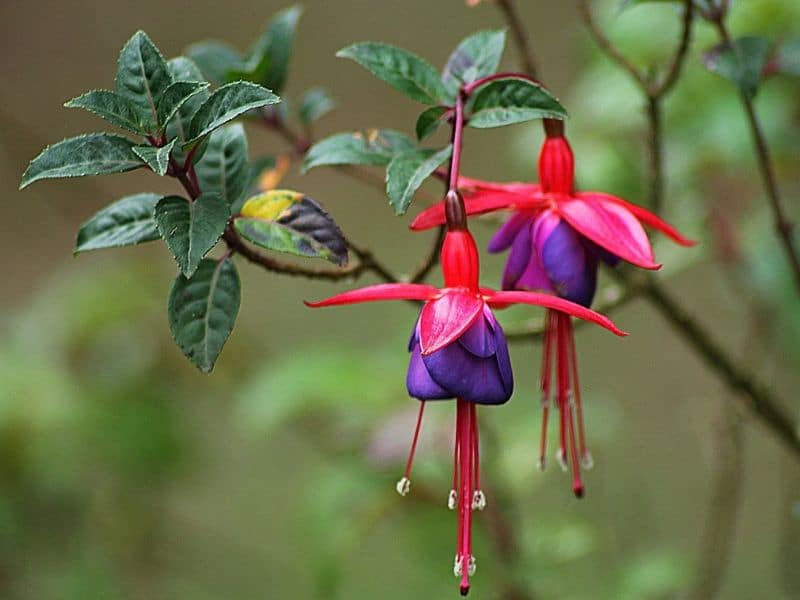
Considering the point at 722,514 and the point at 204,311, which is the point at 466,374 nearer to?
the point at 204,311

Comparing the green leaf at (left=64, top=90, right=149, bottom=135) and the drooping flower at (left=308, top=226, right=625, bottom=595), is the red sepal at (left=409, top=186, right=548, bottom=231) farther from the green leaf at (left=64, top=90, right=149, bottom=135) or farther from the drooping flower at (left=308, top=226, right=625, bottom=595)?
the green leaf at (left=64, top=90, right=149, bottom=135)

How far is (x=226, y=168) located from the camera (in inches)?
25.1

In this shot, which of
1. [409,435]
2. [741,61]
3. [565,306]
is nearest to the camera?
[565,306]

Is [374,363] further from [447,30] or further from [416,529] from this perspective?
[447,30]

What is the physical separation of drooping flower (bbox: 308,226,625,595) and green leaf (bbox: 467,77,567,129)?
77mm

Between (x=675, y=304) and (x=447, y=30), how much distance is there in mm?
2158

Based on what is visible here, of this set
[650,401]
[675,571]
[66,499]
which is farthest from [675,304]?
[650,401]

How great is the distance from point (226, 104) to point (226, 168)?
4.0 inches

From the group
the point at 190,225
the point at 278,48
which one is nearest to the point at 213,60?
the point at 278,48

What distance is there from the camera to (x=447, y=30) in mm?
2895

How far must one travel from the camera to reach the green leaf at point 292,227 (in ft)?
1.85

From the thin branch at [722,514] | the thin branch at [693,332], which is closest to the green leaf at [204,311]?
the thin branch at [693,332]

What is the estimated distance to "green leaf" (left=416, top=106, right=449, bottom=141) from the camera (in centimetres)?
60

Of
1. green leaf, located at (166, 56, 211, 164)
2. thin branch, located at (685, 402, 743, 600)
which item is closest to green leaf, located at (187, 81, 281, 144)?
green leaf, located at (166, 56, 211, 164)
